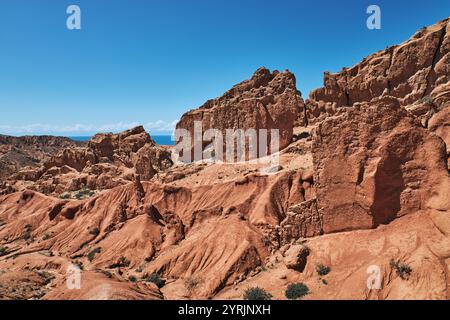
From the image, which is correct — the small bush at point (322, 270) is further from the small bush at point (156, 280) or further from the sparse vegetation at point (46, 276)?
the sparse vegetation at point (46, 276)

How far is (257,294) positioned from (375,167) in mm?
10132

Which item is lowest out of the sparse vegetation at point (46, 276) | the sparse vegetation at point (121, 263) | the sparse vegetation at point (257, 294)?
the sparse vegetation at point (46, 276)

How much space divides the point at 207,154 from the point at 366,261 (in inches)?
1126

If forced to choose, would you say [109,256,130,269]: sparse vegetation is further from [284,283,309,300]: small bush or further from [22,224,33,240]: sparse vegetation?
[22,224,33,240]: sparse vegetation

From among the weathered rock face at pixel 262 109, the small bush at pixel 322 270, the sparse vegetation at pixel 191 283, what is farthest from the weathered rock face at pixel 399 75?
the sparse vegetation at pixel 191 283

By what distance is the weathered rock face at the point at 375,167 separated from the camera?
57.7 ft

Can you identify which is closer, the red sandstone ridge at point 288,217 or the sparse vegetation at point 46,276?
the red sandstone ridge at point 288,217

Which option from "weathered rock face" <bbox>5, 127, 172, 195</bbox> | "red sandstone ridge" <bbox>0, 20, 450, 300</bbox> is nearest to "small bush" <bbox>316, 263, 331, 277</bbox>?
"red sandstone ridge" <bbox>0, 20, 450, 300</bbox>

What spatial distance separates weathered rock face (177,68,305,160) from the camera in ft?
123

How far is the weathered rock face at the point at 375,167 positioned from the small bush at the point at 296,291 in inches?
166

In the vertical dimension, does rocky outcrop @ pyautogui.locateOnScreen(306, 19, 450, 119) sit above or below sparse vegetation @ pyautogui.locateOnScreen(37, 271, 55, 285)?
above

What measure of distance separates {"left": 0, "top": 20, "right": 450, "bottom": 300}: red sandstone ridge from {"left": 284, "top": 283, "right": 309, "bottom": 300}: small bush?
46 centimetres

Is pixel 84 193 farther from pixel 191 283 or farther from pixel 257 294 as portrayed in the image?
pixel 257 294
